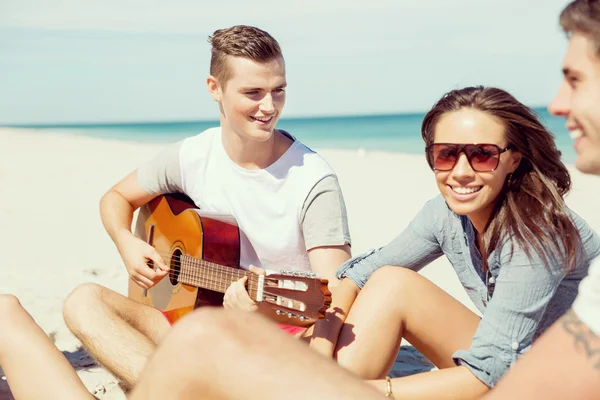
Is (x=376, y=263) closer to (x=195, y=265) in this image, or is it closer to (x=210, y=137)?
(x=195, y=265)

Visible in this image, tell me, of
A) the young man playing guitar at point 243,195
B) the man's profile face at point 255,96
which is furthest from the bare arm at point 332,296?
the man's profile face at point 255,96

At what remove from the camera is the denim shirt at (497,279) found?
9.24ft

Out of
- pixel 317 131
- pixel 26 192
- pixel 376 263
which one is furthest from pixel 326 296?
pixel 317 131

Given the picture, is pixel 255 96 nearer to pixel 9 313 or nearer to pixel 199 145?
pixel 199 145

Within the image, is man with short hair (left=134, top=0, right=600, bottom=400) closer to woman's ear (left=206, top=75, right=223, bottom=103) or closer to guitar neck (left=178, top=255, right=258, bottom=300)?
guitar neck (left=178, top=255, right=258, bottom=300)

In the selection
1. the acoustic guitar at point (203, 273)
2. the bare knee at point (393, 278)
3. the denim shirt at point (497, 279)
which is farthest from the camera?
the bare knee at point (393, 278)

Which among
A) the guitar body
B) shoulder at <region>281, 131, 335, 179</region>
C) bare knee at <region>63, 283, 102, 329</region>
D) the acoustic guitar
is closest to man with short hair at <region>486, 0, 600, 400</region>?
the acoustic guitar

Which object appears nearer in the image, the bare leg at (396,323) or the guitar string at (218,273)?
the bare leg at (396,323)

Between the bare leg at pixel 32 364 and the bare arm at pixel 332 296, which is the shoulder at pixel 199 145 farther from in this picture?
the bare leg at pixel 32 364

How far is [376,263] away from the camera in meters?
3.52

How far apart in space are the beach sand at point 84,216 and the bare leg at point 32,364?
0.81 m

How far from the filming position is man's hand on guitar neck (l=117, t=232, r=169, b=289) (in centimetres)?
409

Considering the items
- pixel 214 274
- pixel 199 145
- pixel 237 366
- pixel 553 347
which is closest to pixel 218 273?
pixel 214 274

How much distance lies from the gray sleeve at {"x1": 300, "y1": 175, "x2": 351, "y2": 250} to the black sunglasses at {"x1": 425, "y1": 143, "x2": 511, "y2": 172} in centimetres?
70
